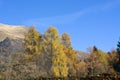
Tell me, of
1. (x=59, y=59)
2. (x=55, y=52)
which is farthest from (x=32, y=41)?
(x=59, y=59)

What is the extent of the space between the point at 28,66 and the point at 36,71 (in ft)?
6.68

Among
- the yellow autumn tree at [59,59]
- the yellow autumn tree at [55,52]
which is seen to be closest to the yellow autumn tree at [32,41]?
the yellow autumn tree at [55,52]

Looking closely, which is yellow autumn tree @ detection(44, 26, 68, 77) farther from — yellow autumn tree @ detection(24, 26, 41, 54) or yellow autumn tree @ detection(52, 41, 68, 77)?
yellow autumn tree @ detection(24, 26, 41, 54)

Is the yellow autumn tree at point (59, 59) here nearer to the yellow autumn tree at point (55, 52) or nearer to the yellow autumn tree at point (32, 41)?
the yellow autumn tree at point (55, 52)

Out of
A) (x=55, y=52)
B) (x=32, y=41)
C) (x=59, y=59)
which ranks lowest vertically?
(x=59, y=59)

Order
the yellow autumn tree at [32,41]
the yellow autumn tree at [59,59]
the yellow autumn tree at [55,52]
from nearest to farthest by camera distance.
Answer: the yellow autumn tree at [32,41] < the yellow autumn tree at [59,59] < the yellow autumn tree at [55,52]

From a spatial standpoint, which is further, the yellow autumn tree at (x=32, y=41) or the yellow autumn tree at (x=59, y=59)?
the yellow autumn tree at (x=59, y=59)

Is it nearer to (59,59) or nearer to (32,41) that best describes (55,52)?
(59,59)

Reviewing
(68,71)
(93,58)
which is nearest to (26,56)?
(68,71)

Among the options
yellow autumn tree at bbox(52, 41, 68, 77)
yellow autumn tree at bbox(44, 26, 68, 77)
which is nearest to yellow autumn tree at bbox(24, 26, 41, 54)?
yellow autumn tree at bbox(44, 26, 68, 77)

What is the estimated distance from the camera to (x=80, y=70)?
86.3 metres

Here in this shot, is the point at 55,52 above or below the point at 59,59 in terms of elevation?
above

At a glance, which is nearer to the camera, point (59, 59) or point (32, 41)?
point (32, 41)

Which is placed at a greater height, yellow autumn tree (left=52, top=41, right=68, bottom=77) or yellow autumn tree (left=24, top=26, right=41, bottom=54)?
yellow autumn tree (left=24, top=26, right=41, bottom=54)
